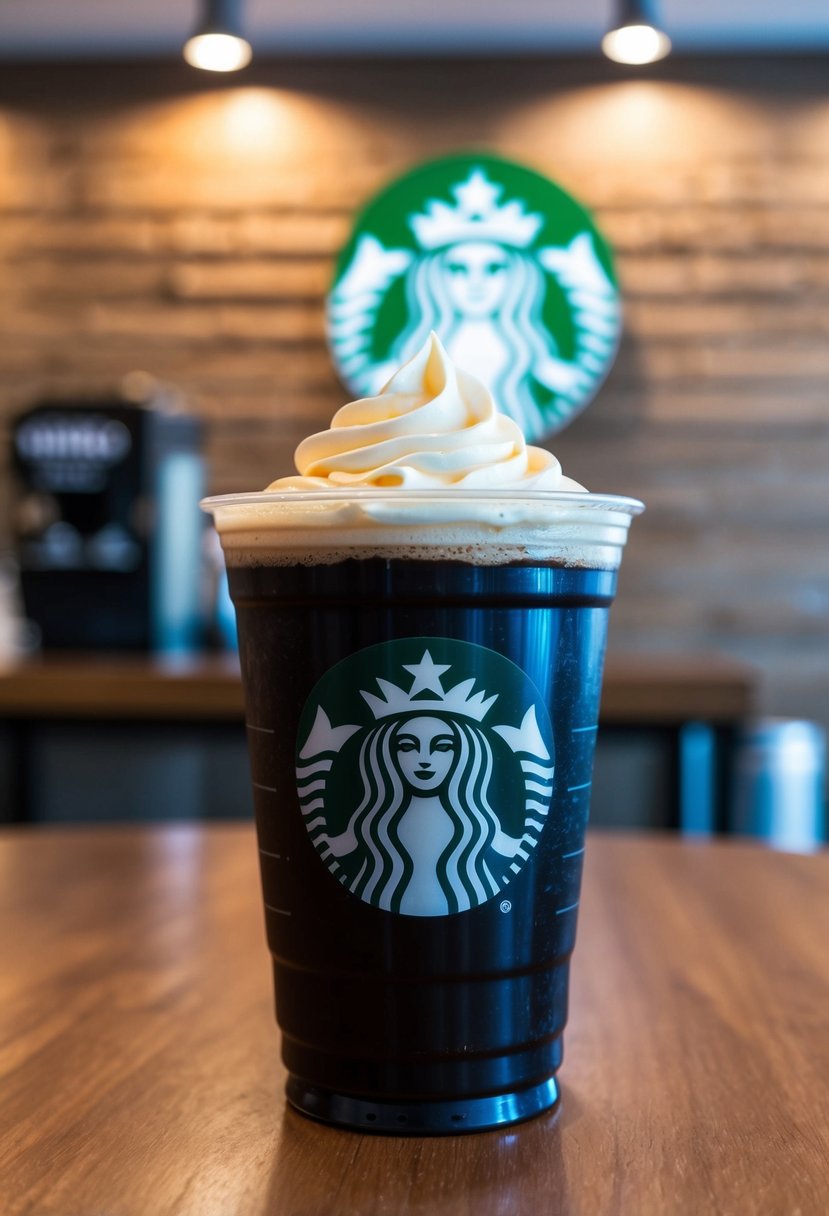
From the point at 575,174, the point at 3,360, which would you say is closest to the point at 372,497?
the point at 575,174

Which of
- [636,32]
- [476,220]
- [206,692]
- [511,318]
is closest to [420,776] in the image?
[206,692]

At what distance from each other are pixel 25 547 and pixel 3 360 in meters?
1.29

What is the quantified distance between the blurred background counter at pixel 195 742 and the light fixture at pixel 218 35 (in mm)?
1432

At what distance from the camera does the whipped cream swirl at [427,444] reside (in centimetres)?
60

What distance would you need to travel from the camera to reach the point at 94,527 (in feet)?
10.6

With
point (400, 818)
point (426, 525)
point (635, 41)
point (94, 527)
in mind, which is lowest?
point (94, 527)

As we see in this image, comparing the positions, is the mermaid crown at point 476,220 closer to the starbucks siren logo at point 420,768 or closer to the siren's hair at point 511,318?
the siren's hair at point 511,318

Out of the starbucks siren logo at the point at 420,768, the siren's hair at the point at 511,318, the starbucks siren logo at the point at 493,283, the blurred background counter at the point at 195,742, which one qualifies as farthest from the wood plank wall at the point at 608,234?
the starbucks siren logo at the point at 420,768

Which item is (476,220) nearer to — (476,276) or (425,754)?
(476,276)

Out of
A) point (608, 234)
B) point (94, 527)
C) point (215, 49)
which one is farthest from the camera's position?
point (608, 234)

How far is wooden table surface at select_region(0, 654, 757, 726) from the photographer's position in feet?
7.97

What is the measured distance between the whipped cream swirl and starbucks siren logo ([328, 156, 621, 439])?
3.23m

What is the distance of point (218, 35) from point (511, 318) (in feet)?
4.17

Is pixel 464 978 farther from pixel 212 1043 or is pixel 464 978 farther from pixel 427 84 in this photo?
pixel 427 84
